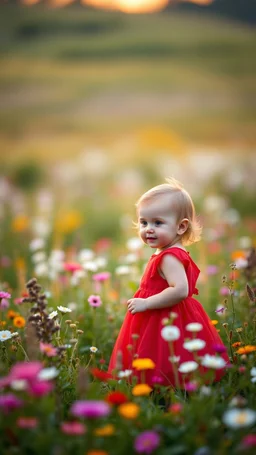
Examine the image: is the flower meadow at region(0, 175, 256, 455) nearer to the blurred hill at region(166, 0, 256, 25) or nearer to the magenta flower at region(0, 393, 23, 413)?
the magenta flower at region(0, 393, 23, 413)

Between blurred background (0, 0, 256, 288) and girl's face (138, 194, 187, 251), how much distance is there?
4687mm

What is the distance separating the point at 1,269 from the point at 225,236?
7.66 ft

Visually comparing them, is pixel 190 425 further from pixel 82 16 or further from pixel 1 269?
pixel 82 16

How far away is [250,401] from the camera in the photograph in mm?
1783

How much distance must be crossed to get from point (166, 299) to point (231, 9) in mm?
6641

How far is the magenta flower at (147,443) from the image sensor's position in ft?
4.57

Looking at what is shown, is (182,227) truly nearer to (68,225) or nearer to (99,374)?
(99,374)

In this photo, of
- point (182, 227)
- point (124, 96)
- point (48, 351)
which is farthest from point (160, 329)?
point (124, 96)

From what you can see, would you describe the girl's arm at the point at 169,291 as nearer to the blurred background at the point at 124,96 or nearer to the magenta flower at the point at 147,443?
the magenta flower at the point at 147,443

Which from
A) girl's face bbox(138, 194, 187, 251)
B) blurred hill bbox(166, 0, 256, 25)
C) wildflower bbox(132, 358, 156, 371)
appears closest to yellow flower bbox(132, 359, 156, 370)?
wildflower bbox(132, 358, 156, 371)

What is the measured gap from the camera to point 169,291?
2.10m

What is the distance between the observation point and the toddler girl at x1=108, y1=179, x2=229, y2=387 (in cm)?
213

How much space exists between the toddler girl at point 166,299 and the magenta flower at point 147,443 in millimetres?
668

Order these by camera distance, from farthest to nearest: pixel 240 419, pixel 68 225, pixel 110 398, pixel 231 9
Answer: pixel 231 9, pixel 68 225, pixel 110 398, pixel 240 419
